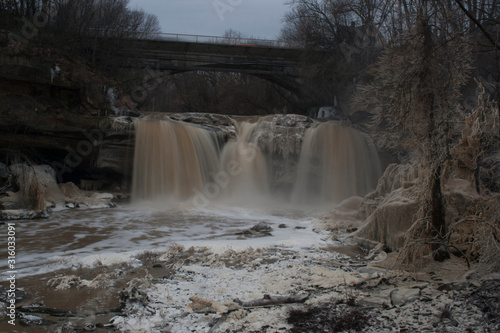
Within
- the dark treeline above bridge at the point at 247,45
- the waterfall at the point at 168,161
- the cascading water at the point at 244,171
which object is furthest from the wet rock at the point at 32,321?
the dark treeline above bridge at the point at 247,45

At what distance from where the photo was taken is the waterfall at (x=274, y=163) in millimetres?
15586

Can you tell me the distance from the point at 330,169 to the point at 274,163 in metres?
2.29

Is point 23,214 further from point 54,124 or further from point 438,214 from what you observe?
point 438,214

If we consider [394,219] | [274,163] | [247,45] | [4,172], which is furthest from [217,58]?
[394,219]

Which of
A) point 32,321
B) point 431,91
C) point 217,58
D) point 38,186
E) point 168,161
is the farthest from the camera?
point 217,58

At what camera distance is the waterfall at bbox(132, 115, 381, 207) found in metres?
15.6

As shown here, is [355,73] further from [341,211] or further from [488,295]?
[488,295]

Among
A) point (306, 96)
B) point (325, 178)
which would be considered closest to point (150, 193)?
point (325, 178)

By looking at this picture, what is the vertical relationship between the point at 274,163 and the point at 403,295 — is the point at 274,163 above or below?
above

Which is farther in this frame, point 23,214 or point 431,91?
point 23,214

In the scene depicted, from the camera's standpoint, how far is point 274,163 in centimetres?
1688

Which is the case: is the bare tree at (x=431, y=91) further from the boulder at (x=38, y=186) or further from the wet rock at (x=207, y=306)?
the boulder at (x=38, y=186)

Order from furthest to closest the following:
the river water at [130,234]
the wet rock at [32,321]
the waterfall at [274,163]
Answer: the waterfall at [274,163]
the river water at [130,234]
the wet rock at [32,321]

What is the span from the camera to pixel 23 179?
11.8m
